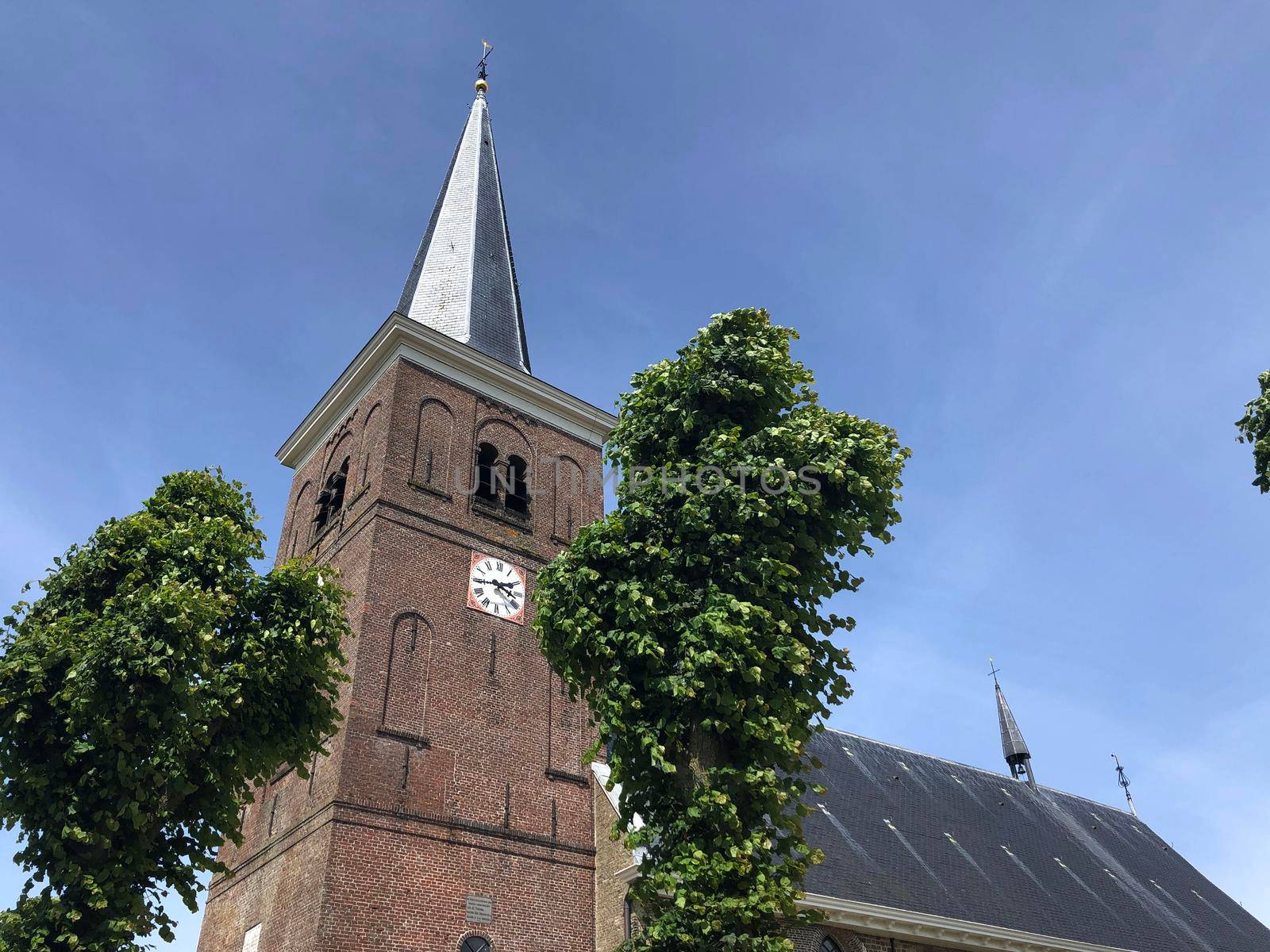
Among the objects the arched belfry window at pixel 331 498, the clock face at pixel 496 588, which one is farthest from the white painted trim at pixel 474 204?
the clock face at pixel 496 588

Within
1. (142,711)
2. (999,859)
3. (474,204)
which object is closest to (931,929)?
(999,859)

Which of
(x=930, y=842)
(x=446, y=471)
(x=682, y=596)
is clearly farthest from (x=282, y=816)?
(x=930, y=842)

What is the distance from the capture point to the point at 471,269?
26.6 meters

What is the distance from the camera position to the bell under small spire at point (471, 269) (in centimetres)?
2530

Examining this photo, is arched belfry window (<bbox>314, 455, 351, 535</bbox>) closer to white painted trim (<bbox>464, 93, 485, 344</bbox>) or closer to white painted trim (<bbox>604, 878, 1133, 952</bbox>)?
white painted trim (<bbox>464, 93, 485, 344</bbox>)

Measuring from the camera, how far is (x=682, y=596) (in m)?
11.9

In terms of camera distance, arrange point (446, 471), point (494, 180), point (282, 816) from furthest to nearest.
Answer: point (494, 180) → point (446, 471) → point (282, 816)

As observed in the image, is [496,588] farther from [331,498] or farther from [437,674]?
[331,498]

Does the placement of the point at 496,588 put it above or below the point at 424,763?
above

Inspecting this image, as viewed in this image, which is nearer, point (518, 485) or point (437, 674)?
point (437, 674)

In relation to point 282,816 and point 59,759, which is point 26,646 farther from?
point 282,816

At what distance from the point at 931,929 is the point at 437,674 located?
1081 cm

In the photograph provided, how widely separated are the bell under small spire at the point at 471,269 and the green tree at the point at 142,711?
38.5ft

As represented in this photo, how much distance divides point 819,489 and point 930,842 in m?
15.2
